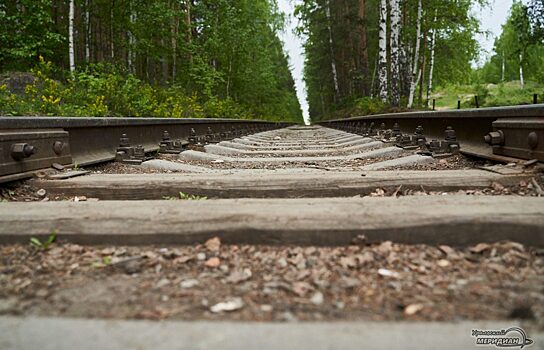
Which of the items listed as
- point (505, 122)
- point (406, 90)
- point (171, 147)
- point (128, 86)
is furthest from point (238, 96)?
point (505, 122)

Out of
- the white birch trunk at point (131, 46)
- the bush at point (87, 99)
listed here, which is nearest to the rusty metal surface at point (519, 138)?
the bush at point (87, 99)

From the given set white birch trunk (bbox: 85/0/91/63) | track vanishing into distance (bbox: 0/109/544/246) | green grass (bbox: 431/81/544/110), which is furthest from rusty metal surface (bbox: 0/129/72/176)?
green grass (bbox: 431/81/544/110)

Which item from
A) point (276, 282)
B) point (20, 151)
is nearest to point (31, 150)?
point (20, 151)

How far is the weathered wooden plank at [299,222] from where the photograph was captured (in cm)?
119

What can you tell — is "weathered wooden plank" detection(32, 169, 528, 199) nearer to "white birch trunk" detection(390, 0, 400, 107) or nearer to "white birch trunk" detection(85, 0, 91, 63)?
"white birch trunk" detection(390, 0, 400, 107)

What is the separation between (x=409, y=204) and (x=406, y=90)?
50.0 feet

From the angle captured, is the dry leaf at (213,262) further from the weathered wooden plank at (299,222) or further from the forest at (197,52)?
the forest at (197,52)

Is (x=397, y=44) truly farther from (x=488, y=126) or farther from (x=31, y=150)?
(x=31, y=150)

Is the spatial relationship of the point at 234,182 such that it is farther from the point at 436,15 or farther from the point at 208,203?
the point at 436,15

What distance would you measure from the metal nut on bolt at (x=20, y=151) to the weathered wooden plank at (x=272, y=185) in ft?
0.50

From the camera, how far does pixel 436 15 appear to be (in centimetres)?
1664

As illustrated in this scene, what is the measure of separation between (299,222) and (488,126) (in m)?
2.21

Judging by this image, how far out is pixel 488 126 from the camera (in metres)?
2.81

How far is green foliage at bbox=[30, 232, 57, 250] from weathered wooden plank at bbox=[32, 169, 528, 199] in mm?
639
